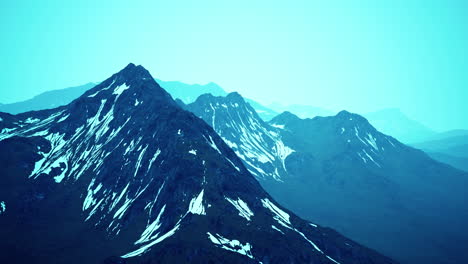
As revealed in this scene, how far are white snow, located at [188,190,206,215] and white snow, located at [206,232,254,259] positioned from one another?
17543mm

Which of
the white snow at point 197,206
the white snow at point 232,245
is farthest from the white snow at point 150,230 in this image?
the white snow at point 232,245

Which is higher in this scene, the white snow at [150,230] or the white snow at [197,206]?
the white snow at [197,206]

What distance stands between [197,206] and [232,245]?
31.9 metres

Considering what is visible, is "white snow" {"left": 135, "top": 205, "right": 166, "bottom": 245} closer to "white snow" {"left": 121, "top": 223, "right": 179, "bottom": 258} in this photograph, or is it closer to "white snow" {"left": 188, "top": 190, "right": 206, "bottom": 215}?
"white snow" {"left": 121, "top": 223, "right": 179, "bottom": 258}

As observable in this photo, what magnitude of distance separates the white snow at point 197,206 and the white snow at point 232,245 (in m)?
17.5

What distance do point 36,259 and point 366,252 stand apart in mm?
166752

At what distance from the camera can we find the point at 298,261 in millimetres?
168500

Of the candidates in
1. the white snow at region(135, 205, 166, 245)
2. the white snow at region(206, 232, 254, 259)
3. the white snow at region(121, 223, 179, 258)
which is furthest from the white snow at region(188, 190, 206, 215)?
the white snow at region(206, 232, 254, 259)

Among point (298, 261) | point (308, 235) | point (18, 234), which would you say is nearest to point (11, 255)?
point (18, 234)

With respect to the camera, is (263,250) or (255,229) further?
(255,229)

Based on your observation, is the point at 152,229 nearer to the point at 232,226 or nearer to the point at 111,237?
the point at 111,237

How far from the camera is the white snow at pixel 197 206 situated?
189m

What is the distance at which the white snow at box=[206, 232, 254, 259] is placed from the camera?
168125 millimetres

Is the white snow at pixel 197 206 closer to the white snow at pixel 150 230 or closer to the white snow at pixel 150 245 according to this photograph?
the white snow at pixel 150 245
